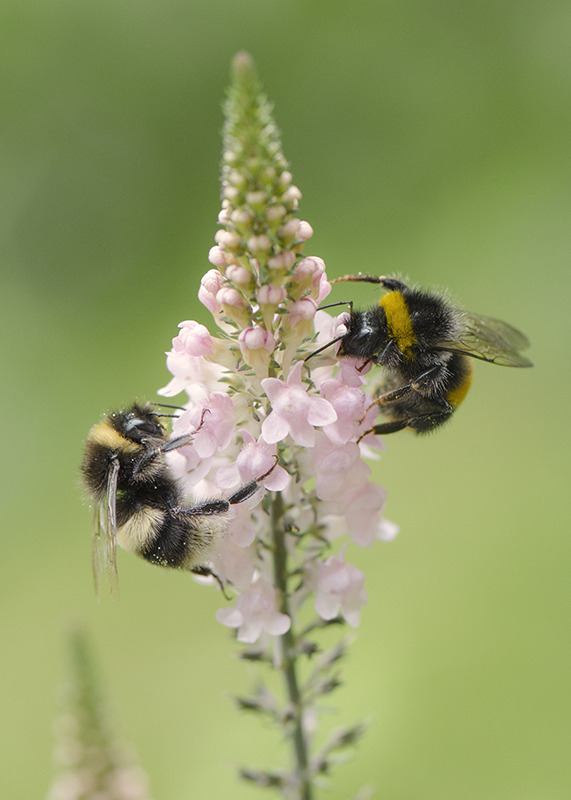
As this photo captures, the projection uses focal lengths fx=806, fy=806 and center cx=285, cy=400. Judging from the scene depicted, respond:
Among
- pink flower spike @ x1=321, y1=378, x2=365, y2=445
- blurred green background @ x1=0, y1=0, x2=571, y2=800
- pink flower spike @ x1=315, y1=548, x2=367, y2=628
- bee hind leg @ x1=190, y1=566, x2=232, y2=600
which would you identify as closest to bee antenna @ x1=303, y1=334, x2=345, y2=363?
pink flower spike @ x1=321, y1=378, x2=365, y2=445

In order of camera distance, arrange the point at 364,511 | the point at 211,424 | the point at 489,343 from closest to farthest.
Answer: the point at 211,424
the point at 364,511
the point at 489,343

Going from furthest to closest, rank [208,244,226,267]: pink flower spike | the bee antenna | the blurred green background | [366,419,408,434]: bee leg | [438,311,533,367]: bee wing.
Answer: the blurred green background < [438,311,533,367]: bee wing < [366,419,408,434]: bee leg < the bee antenna < [208,244,226,267]: pink flower spike

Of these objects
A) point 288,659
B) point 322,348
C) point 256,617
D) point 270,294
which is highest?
point 270,294

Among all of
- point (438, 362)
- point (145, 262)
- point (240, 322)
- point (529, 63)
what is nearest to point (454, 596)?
point (438, 362)

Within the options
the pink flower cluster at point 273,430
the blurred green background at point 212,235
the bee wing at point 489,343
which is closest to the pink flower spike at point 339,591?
the pink flower cluster at point 273,430

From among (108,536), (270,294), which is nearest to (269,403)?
(270,294)

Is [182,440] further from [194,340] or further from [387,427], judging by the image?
[387,427]

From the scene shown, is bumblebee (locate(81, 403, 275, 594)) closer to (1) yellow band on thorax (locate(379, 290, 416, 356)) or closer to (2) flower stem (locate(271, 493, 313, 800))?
(2) flower stem (locate(271, 493, 313, 800))
